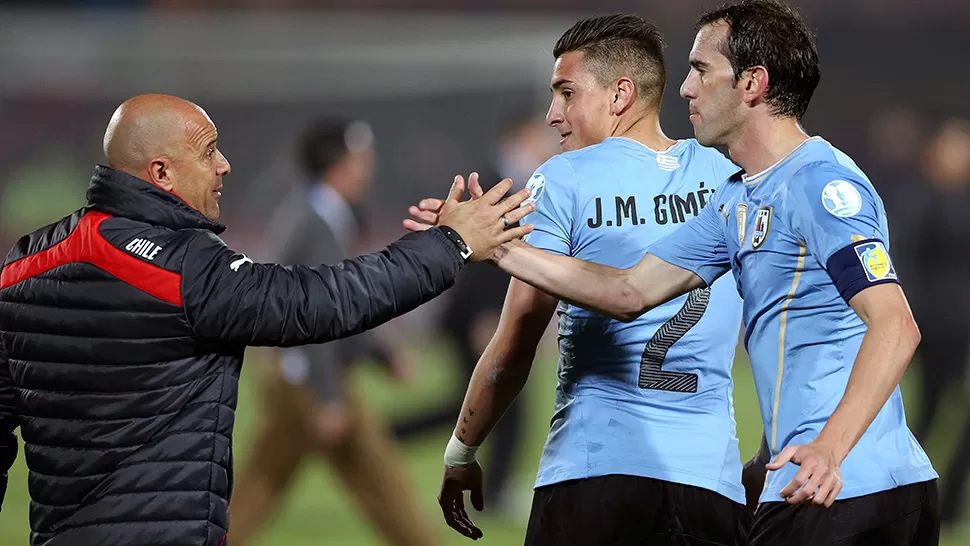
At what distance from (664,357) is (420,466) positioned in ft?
22.5

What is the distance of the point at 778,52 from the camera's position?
10.4 ft

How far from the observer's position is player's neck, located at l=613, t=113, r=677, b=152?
378 cm

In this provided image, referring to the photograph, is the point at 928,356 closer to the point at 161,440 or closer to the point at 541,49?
the point at 541,49

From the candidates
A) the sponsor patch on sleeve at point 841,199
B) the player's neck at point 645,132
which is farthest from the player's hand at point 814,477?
the player's neck at point 645,132

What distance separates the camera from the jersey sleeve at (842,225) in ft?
8.92

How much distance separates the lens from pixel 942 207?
Answer: 9.32m

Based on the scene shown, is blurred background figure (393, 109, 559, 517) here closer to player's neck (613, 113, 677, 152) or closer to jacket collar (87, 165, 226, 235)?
player's neck (613, 113, 677, 152)

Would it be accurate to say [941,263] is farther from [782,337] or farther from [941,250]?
[782,337]

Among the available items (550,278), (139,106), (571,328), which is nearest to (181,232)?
(139,106)

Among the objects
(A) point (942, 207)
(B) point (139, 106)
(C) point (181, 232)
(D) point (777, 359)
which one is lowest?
(A) point (942, 207)

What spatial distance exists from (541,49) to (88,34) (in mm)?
4869

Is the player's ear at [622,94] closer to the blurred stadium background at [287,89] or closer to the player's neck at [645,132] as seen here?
the player's neck at [645,132]

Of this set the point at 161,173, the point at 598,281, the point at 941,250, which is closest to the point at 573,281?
the point at 598,281

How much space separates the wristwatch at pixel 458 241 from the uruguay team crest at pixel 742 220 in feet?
2.23
